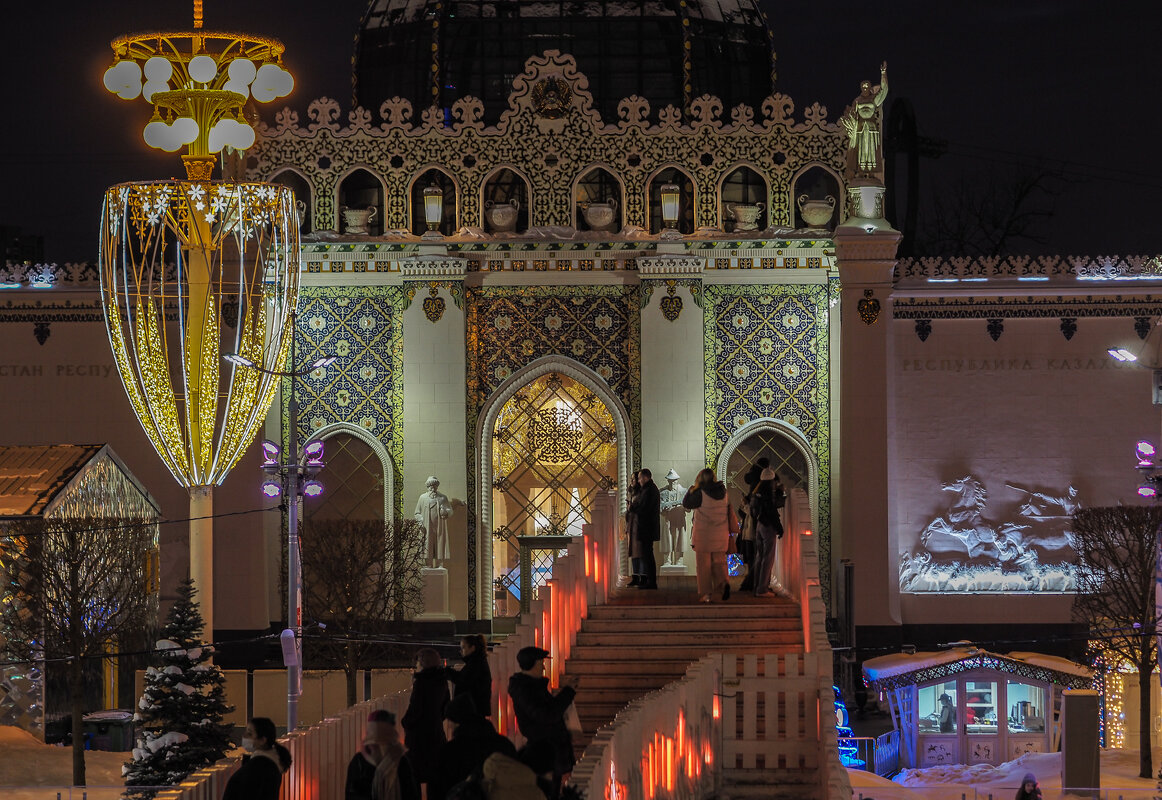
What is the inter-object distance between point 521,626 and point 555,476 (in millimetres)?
Result: 13347

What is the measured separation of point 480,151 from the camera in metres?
29.5

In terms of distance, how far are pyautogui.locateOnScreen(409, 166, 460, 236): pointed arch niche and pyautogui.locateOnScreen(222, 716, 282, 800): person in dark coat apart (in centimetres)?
1877

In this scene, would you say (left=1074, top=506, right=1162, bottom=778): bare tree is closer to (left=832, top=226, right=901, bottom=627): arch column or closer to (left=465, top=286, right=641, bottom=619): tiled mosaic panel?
(left=832, top=226, right=901, bottom=627): arch column

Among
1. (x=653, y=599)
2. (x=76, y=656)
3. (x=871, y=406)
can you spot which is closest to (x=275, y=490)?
(x=76, y=656)

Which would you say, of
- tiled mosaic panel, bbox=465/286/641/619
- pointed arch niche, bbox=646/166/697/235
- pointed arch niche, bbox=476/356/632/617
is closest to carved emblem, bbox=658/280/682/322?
tiled mosaic panel, bbox=465/286/641/619

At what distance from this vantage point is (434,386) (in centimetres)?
2920

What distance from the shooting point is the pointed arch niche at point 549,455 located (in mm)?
29406

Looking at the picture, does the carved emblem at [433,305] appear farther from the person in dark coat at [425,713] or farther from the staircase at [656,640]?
the person in dark coat at [425,713]

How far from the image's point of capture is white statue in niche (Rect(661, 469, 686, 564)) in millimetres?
28547

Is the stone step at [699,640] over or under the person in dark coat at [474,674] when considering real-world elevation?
under

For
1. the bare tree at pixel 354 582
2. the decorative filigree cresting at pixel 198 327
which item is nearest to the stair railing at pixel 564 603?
the decorative filigree cresting at pixel 198 327

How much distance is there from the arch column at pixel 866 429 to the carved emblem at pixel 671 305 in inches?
93.3

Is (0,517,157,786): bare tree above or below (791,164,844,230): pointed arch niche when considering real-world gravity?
below

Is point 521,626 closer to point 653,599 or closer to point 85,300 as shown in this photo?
point 653,599
